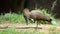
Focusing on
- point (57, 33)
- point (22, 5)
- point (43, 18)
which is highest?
point (22, 5)

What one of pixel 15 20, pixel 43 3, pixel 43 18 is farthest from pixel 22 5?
pixel 43 18

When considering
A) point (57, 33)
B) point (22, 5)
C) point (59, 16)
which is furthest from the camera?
point (22, 5)

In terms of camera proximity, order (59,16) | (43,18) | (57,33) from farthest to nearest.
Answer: (59,16), (43,18), (57,33)

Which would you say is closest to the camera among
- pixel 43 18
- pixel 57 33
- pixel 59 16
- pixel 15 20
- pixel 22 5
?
pixel 57 33

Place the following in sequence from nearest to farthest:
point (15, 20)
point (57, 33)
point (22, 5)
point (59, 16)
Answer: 1. point (57, 33)
2. point (15, 20)
3. point (59, 16)
4. point (22, 5)

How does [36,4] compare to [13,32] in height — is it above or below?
above

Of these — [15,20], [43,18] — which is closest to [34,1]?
[15,20]

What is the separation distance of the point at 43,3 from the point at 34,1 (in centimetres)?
71

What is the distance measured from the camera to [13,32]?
6680mm

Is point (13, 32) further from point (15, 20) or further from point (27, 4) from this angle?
point (27, 4)

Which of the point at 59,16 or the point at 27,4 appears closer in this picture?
the point at 59,16

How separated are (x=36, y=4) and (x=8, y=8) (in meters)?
1.77

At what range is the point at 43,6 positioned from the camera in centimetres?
1352

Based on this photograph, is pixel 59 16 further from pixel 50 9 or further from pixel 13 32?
pixel 13 32
